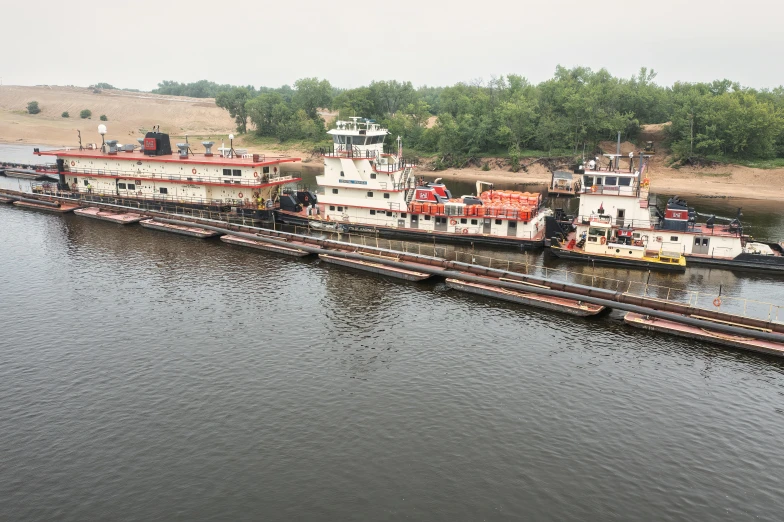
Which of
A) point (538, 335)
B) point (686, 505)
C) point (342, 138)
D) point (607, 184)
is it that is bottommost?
point (686, 505)

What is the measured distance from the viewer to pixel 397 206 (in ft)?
199

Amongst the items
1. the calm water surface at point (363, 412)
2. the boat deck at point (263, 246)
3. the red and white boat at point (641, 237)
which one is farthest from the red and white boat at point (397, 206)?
the calm water surface at point (363, 412)

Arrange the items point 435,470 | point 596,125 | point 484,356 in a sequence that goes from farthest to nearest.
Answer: point 596,125, point 484,356, point 435,470

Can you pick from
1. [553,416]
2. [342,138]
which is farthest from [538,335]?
[342,138]

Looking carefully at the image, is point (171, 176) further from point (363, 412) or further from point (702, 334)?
point (702, 334)

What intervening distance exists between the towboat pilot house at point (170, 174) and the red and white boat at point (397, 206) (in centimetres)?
792

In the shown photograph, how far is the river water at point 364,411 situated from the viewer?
74.7ft

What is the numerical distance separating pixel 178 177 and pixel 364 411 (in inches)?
2038

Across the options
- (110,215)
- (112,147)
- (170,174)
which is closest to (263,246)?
(170,174)

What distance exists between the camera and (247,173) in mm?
67250

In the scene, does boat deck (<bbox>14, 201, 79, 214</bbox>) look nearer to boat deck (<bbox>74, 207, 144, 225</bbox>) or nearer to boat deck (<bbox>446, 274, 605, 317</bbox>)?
boat deck (<bbox>74, 207, 144, 225</bbox>)

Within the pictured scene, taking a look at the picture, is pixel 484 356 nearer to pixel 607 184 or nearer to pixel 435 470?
pixel 435 470

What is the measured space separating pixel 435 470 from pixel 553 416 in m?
7.50

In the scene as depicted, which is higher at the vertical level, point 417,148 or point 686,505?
point 417,148
